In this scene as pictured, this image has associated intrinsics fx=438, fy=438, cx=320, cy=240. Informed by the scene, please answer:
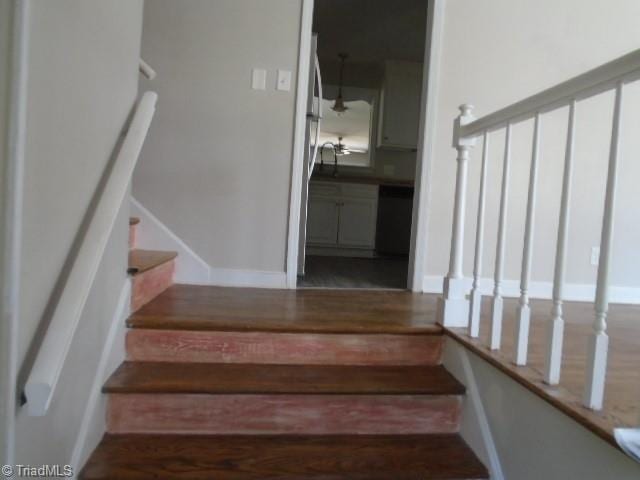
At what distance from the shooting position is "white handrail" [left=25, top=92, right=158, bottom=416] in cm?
88

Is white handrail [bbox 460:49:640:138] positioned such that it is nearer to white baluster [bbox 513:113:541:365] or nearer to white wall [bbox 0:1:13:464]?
white baluster [bbox 513:113:541:365]

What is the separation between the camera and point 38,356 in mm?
901

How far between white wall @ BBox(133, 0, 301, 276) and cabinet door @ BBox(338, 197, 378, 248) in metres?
2.23

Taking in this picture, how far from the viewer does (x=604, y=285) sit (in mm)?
1062

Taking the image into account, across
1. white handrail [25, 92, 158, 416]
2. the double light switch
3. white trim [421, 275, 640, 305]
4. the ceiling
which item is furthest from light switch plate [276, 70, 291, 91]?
the ceiling

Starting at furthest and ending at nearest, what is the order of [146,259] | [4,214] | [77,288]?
[146,259] < [77,288] < [4,214]

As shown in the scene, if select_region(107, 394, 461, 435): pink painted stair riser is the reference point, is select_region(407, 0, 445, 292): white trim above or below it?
above

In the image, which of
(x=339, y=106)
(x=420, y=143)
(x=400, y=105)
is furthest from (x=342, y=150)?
(x=420, y=143)

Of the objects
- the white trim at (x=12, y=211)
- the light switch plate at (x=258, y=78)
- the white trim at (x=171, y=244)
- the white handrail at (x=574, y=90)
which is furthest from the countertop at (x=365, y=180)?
Result: the white trim at (x=12, y=211)

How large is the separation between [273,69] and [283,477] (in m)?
2.18

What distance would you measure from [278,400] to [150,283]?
88 cm

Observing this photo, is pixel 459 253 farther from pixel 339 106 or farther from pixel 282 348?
pixel 339 106

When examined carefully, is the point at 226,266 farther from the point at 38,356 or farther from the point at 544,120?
the point at 544,120

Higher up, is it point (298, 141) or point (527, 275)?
point (298, 141)
